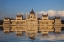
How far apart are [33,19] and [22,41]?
1136 centimetres

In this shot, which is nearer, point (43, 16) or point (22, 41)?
point (22, 41)

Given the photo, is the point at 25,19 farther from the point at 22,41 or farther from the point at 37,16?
the point at 22,41

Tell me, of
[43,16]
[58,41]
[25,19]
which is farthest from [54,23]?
[58,41]

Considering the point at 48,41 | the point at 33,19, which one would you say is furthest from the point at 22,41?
A: the point at 33,19

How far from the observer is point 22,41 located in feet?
22.9

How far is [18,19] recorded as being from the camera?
758 inches

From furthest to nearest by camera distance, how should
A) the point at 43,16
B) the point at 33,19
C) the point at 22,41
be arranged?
the point at 43,16 → the point at 33,19 → the point at 22,41

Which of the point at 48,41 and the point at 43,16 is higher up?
the point at 43,16

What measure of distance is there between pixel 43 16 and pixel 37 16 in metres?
0.93

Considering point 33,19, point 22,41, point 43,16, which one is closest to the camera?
point 22,41

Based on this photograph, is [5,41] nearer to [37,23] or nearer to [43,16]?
[37,23]

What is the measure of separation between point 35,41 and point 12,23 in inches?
475

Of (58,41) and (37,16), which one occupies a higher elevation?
(37,16)

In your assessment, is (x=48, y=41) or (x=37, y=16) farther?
(x=37, y=16)
